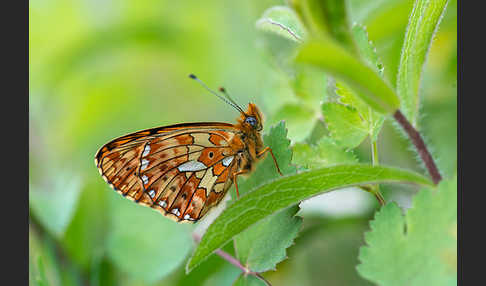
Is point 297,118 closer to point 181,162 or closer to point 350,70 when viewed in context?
point 181,162

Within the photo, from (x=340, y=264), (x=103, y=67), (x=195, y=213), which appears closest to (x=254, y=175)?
(x=195, y=213)

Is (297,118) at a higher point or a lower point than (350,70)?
higher

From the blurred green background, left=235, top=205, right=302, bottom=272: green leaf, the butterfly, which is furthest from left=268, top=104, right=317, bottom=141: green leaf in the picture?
left=235, top=205, right=302, bottom=272: green leaf

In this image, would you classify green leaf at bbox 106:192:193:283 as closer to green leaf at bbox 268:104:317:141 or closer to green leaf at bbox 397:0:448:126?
green leaf at bbox 268:104:317:141

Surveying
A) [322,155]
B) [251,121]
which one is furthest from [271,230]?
[251,121]

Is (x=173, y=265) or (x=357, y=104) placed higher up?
(x=357, y=104)

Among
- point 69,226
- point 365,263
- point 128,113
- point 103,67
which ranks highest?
point 103,67

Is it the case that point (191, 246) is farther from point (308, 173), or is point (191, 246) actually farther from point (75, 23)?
point (75, 23)
